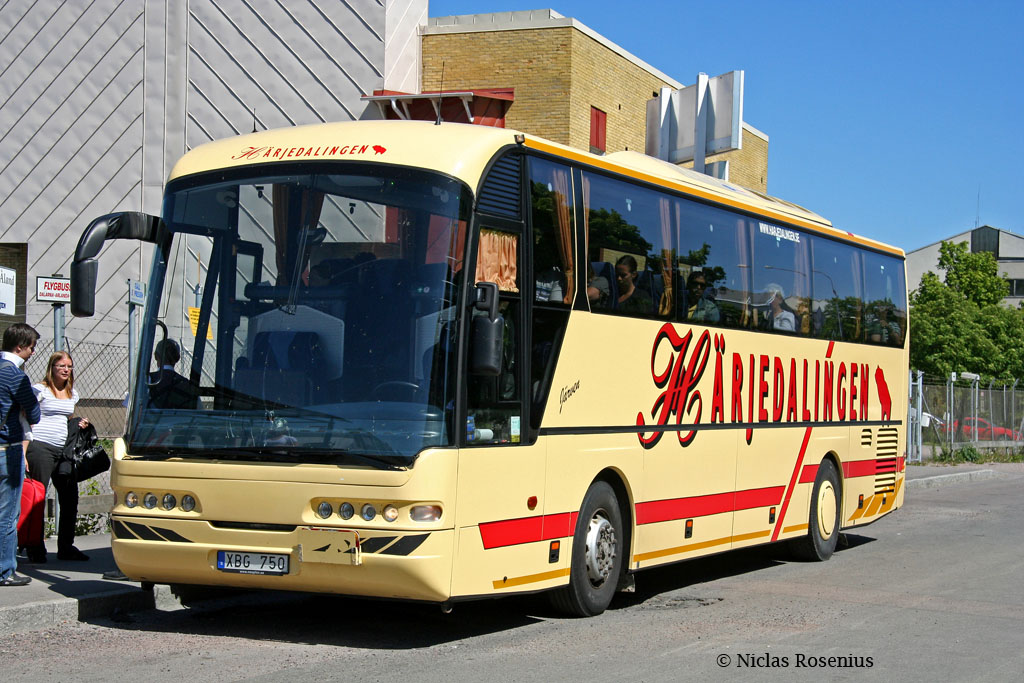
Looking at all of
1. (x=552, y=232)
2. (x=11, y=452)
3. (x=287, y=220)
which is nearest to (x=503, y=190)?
(x=552, y=232)

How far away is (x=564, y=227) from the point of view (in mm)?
9547

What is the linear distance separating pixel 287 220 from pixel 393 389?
59.6 inches

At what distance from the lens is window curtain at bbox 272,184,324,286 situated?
8.46 meters

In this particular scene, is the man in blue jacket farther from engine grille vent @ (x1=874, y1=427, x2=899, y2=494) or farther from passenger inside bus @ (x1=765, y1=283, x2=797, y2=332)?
engine grille vent @ (x1=874, y1=427, x2=899, y2=494)

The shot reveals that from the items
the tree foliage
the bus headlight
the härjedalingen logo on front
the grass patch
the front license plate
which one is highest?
the tree foliage

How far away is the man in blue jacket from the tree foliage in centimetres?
5543

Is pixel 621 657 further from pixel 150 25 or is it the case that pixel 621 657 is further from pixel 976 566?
pixel 150 25

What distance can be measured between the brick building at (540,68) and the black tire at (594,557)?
21.3 metres

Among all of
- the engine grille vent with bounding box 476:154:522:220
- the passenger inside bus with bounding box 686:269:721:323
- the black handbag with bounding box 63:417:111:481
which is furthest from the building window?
the engine grille vent with bounding box 476:154:522:220

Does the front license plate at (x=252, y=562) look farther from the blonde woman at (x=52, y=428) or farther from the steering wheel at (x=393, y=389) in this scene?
the blonde woman at (x=52, y=428)

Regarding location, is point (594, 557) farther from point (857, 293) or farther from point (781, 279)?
point (857, 293)

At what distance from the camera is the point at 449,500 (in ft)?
26.1

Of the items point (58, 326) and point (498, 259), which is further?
point (58, 326)

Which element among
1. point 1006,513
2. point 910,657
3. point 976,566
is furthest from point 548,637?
point 1006,513
